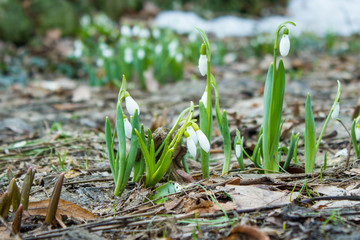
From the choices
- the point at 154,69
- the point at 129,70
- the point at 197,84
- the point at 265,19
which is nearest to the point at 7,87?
the point at 129,70

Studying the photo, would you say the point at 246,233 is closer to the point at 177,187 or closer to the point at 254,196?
the point at 254,196

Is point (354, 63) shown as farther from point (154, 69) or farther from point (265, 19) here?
point (265, 19)

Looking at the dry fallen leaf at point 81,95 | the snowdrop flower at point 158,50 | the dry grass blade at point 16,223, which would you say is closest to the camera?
the dry grass blade at point 16,223

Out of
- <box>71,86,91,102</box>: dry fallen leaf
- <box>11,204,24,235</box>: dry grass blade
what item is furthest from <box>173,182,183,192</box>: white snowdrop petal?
<box>71,86,91,102</box>: dry fallen leaf

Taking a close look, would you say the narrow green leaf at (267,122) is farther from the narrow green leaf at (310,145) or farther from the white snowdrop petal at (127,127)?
the white snowdrop petal at (127,127)

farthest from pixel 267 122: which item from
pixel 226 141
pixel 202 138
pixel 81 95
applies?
pixel 81 95

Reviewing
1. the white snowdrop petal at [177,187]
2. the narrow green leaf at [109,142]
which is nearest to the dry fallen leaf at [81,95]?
the narrow green leaf at [109,142]
